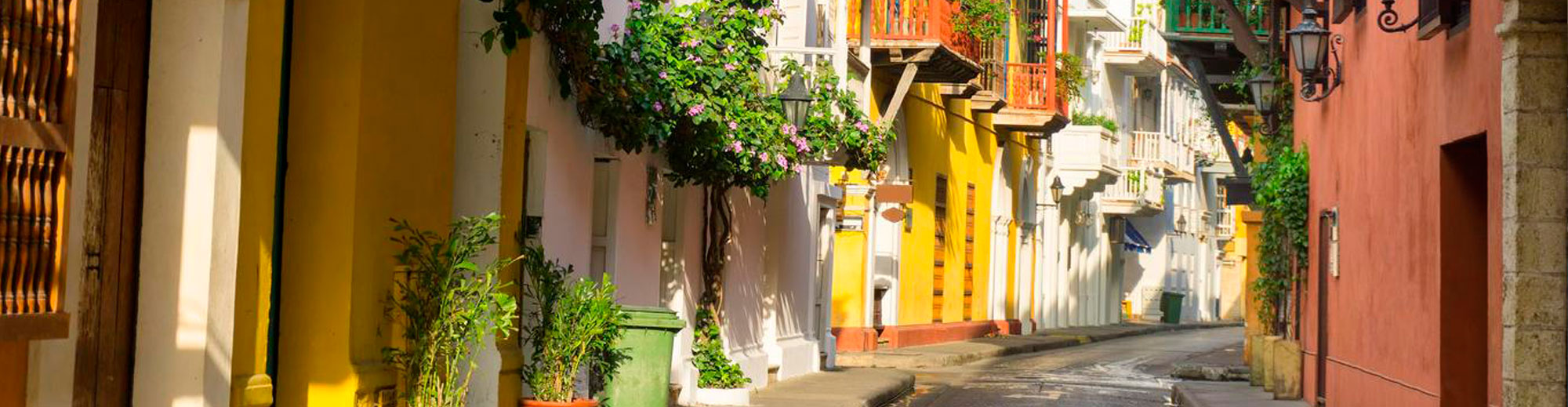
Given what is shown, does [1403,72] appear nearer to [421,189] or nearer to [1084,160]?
[421,189]

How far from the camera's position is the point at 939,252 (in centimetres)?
3406

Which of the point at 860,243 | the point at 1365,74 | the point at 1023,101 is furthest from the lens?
the point at 1023,101

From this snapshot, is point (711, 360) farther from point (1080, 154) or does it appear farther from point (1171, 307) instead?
point (1171, 307)

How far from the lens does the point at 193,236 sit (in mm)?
7324

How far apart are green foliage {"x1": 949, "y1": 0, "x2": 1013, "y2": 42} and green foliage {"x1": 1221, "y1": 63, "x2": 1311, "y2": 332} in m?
9.11

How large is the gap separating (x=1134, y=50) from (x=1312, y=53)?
32.6m

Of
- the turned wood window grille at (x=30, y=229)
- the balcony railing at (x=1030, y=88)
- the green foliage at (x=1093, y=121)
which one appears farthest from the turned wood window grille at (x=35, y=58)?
the green foliage at (x=1093, y=121)

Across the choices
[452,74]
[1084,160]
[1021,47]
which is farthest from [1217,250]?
[452,74]

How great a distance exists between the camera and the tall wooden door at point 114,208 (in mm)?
6871

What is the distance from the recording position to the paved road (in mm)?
20716

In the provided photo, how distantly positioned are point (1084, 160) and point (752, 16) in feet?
94.3

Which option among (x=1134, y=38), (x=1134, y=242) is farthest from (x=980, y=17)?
(x=1134, y=242)

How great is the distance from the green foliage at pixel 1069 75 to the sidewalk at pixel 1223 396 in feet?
52.1

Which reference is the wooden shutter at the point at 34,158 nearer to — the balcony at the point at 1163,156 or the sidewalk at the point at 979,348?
the sidewalk at the point at 979,348
